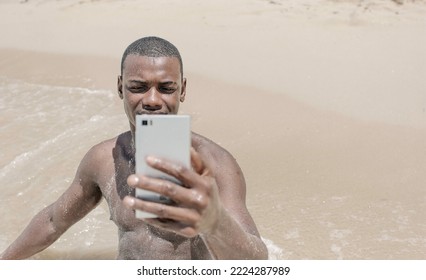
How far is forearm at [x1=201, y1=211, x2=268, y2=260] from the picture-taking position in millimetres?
1378

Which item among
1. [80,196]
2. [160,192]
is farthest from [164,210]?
[80,196]

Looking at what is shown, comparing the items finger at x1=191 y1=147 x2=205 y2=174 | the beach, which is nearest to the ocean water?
the beach

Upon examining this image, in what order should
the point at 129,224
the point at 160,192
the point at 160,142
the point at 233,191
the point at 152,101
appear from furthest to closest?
the point at 129,224, the point at 233,191, the point at 152,101, the point at 160,142, the point at 160,192

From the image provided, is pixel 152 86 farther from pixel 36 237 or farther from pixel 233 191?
pixel 36 237

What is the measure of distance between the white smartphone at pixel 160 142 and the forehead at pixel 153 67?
0.48 m

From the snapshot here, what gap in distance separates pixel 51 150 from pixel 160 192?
2747 mm

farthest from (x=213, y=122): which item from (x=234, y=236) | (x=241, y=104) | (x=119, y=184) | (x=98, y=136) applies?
(x=234, y=236)

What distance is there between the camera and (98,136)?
3904 mm

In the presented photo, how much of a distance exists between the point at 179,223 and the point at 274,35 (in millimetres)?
4204

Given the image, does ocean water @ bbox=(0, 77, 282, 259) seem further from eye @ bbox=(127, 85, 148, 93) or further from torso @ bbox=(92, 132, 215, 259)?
eye @ bbox=(127, 85, 148, 93)

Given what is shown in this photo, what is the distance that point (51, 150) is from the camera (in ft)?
12.4

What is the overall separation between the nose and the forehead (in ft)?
0.18

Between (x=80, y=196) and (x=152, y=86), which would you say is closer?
(x=152, y=86)

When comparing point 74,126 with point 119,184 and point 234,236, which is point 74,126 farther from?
point 234,236
